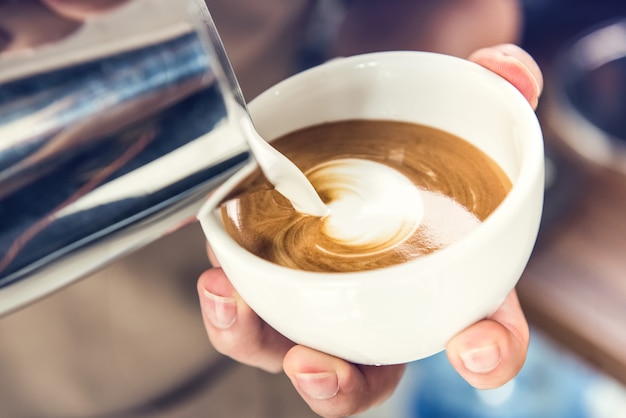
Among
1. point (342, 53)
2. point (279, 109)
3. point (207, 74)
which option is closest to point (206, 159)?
point (207, 74)

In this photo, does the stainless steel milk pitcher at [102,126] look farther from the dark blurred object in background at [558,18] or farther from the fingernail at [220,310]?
the dark blurred object in background at [558,18]

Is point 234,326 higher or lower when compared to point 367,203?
lower

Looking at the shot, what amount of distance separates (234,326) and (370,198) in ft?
0.67

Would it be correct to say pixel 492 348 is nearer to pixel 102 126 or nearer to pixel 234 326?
pixel 234 326

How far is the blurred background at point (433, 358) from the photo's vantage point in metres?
0.84

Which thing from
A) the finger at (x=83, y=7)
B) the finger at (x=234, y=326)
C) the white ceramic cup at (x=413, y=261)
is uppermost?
the finger at (x=83, y=7)

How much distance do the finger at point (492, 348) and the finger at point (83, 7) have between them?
1.11ft

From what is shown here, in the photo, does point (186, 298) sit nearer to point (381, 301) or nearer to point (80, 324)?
point (80, 324)

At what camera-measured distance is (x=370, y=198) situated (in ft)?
2.00

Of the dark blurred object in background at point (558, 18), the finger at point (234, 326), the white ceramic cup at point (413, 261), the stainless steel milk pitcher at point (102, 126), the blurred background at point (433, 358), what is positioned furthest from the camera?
the dark blurred object in background at point (558, 18)

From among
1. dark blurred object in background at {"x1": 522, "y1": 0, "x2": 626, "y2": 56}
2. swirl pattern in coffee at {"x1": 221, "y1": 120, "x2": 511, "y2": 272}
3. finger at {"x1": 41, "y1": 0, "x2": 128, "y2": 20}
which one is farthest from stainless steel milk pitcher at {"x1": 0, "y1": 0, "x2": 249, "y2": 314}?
dark blurred object in background at {"x1": 522, "y1": 0, "x2": 626, "y2": 56}

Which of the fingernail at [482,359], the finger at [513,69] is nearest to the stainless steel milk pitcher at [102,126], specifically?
the fingernail at [482,359]

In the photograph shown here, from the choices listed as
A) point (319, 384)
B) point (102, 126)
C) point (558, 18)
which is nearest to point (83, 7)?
point (102, 126)

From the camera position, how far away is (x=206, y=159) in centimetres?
41
